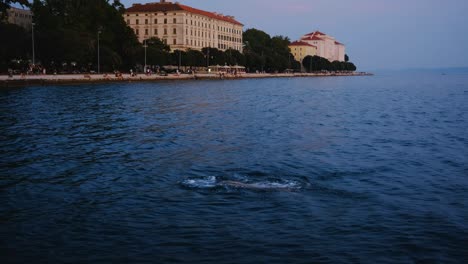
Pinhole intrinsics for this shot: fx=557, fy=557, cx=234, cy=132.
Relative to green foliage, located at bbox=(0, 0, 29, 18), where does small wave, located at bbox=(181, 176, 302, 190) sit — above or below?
below

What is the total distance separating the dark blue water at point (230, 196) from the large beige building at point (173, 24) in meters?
101

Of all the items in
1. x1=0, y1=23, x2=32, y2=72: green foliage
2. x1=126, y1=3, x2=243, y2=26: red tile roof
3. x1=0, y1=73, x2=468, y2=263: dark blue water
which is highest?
x1=126, y1=3, x2=243, y2=26: red tile roof

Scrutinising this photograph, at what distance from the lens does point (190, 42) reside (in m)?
124

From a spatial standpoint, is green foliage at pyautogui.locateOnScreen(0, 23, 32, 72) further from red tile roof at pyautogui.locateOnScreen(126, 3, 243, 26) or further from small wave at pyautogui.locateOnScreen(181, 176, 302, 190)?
small wave at pyautogui.locateOnScreen(181, 176, 302, 190)

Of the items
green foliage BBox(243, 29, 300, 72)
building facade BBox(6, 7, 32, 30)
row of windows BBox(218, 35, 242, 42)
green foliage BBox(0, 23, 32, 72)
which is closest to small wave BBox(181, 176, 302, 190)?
green foliage BBox(0, 23, 32, 72)

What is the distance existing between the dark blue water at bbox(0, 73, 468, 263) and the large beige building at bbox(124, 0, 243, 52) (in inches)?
3995

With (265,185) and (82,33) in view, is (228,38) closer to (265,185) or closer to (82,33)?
(82,33)

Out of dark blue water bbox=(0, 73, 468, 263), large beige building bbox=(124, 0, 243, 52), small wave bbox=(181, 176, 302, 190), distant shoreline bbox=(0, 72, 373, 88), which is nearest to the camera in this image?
dark blue water bbox=(0, 73, 468, 263)

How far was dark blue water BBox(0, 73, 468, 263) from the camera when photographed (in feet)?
26.6

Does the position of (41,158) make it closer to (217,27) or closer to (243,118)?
(243,118)

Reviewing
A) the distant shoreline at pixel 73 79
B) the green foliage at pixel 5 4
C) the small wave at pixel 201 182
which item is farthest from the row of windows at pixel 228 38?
the small wave at pixel 201 182

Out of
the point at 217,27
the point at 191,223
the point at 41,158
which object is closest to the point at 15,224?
the point at 191,223

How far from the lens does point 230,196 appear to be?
36.4ft

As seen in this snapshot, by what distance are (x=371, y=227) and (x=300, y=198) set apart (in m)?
2.05
